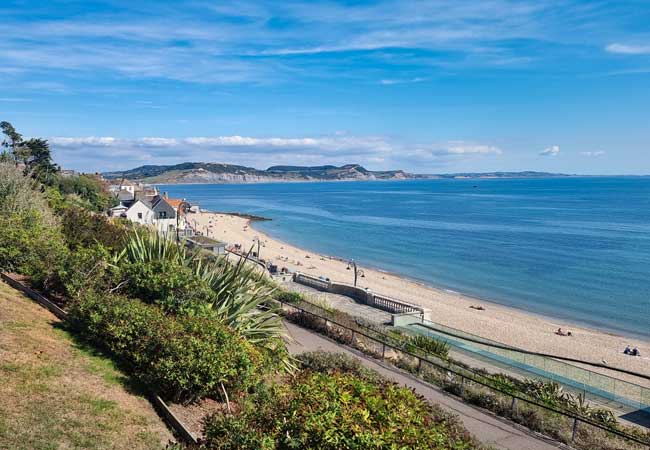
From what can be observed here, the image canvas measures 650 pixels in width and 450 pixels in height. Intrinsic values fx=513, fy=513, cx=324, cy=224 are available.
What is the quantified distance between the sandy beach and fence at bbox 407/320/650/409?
9194 millimetres

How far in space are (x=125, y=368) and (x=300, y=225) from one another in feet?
256

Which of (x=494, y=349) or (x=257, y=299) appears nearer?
(x=257, y=299)

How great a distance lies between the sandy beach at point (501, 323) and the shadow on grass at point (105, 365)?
22.0 meters

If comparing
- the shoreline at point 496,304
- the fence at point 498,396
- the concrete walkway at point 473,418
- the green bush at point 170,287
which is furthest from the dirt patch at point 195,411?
the shoreline at point 496,304

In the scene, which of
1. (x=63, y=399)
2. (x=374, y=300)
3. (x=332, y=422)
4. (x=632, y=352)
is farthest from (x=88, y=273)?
(x=632, y=352)

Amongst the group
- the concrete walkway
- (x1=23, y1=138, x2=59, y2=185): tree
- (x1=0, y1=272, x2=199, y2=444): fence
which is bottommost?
the concrete walkway

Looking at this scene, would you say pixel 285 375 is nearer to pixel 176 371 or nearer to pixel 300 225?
pixel 176 371

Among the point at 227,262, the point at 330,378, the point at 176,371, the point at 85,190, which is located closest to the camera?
the point at 330,378

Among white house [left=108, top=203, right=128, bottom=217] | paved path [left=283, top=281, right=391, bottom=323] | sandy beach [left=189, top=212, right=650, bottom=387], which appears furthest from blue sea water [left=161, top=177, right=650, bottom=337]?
white house [left=108, top=203, right=128, bottom=217]

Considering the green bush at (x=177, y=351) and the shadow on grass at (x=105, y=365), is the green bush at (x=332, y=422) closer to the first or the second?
the green bush at (x=177, y=351)

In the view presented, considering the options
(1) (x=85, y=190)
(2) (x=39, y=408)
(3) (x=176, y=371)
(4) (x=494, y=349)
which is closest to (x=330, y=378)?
(3) (x=176, y=371)

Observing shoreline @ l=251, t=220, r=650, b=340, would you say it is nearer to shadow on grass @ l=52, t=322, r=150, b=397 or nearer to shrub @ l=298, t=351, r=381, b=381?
shrub @ l=298, t=351, r=381, b=381

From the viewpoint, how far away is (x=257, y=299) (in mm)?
11641

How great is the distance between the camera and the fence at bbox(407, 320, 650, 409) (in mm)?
14203
